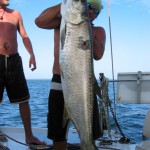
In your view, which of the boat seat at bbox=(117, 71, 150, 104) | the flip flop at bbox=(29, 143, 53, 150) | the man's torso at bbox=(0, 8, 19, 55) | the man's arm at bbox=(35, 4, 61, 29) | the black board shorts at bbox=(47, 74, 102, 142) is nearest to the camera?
the man's arm at bbox=(35, 4, 61, 29)

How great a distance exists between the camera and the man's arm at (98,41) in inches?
156

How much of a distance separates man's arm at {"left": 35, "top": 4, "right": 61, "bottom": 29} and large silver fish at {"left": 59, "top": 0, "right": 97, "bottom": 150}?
0.39 m

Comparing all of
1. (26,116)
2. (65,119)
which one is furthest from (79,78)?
(26,116)

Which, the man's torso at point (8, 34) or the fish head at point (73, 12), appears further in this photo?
the man's torso at point (8, 34)

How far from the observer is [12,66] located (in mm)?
5281

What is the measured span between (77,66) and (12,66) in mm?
2146

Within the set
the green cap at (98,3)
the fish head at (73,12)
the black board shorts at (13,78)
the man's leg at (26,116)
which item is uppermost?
the green cap at (98,3)

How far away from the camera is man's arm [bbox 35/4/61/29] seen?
376 centimetres

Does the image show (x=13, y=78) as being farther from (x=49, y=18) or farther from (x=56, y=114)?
(x=49, y=18)

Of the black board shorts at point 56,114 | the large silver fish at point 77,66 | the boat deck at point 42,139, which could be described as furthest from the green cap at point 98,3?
the boat deck at point 42,139

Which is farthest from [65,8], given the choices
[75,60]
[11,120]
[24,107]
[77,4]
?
[11,120]

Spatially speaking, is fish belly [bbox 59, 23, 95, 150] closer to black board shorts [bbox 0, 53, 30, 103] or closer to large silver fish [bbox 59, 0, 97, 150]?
large silver fish [bbox 59, 0, 97, 150]

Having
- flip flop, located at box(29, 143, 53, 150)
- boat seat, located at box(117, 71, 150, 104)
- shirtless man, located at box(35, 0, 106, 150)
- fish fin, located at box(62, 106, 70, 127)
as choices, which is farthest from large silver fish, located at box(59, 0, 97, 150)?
boat seat, located at box(117, 71, 150, 104)

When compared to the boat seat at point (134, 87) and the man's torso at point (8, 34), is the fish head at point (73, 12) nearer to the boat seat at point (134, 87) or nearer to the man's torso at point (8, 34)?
the man's torso at point (8, 34)
